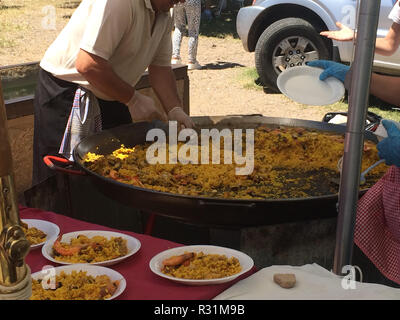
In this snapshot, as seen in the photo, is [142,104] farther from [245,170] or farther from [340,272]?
[340,272]

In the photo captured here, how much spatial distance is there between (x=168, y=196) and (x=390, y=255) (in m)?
0.99

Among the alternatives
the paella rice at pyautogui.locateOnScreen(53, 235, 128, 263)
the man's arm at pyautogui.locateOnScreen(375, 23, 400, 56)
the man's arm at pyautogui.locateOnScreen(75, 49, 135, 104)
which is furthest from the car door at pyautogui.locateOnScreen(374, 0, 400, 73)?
the paella rice at pyautogui.locateOnScreen(53, 235, 128, 263)

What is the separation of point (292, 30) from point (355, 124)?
265 inches

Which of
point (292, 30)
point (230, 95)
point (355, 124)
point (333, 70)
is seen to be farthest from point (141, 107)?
point (230, 95)

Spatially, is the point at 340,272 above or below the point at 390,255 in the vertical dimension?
above

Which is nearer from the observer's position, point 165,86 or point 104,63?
point 104,63

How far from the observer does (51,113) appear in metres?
3.31

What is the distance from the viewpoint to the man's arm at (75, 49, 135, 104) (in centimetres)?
286

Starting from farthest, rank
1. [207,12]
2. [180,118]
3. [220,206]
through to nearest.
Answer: [207,12], [180,118], [220,206]

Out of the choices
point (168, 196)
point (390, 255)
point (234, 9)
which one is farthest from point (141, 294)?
point (234, 9)

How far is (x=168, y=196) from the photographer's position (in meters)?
2.25

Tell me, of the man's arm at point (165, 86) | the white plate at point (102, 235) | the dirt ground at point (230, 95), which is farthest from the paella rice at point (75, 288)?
the dirt ground at point (230, 95)

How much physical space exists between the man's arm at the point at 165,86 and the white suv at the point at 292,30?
4.59 metres

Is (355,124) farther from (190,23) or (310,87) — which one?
(190,23)
